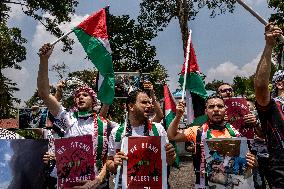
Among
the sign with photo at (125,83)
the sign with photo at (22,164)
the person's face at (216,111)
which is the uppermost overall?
the sign with photo at (125,83)

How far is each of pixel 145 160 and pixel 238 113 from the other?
6.91 feet

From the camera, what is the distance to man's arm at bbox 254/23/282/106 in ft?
12.1

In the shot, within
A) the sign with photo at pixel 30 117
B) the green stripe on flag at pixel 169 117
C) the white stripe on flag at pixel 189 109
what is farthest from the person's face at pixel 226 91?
the sign with photo at pixel 30 117

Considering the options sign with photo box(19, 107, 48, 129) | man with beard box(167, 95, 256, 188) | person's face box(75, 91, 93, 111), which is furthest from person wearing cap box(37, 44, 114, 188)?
sign with photo box(19, 107, 48, 129)

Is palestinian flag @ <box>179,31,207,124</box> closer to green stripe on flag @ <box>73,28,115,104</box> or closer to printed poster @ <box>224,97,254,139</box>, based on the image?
printed poster @ <box>224,97,254,139</box>

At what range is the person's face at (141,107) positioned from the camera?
15.4ft

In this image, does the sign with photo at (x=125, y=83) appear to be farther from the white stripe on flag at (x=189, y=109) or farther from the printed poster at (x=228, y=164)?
the printed poster at (x=228, y=164)

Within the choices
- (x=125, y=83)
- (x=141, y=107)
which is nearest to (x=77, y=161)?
(x=141, y=107)

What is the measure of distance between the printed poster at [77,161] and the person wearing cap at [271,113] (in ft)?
5.25

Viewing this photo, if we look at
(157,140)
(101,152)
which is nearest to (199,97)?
(101,152)

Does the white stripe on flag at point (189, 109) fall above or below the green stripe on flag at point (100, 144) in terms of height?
above

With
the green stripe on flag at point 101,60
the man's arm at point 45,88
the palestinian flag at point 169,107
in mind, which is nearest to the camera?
the man's arm at point 45,88

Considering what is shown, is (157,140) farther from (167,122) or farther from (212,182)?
(167,122)

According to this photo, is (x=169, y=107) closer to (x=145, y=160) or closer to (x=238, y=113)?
(x=238, y=113)
